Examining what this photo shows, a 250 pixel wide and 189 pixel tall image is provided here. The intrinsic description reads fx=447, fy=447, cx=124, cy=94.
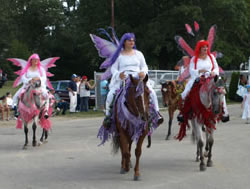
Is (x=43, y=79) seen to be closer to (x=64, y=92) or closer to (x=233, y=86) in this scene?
(x=64, y=92)

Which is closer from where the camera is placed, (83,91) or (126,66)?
(126,66)

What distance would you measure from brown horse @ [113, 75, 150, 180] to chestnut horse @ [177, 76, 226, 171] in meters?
1.41

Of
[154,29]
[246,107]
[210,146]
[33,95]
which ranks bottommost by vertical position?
[210,146]

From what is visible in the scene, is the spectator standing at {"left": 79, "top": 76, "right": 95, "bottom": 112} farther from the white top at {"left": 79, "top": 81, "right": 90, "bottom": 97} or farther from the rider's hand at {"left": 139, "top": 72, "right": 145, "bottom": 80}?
the rider's hand at {"left": 139, "top": 72, "right": 145, "bottom": 80}

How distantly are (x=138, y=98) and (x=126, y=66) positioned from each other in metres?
1.23

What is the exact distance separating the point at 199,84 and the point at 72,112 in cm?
1513

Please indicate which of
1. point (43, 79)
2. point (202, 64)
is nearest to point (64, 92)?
point (43, 79)

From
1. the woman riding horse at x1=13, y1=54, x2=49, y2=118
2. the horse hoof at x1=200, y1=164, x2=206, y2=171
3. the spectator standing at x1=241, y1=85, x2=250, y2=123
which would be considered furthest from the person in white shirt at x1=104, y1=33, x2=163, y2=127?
the spectator standing at x1=241, y1=85, x2=250, y2=123

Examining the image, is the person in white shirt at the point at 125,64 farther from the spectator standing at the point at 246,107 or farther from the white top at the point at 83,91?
the white top at the point at 83,91

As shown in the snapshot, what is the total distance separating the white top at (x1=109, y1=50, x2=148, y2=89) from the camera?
8.47 m

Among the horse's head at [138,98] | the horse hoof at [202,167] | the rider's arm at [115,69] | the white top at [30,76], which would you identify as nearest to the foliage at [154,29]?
the white top at [30,76]

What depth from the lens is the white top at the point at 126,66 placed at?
8469mm

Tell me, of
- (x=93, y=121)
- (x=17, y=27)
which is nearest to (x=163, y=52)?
(x=93, y=121)

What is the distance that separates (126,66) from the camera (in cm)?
849
